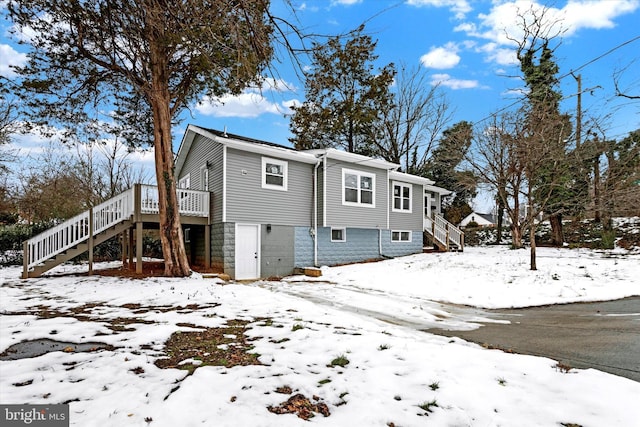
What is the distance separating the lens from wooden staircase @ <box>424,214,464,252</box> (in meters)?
18.8

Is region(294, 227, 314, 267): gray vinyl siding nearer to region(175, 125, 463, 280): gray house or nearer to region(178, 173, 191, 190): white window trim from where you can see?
region(175, 125, 463, 280): gray house

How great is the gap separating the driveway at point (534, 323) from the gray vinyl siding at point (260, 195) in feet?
13.0

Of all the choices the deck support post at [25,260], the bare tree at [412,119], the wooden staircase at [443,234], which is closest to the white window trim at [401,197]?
the wooden staircase at [443,234]

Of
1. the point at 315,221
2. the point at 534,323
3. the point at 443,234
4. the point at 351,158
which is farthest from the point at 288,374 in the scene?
the point at 443,234

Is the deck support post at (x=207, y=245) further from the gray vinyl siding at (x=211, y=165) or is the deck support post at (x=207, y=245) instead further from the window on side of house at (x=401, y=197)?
the window on side of house at (x=401, y=197)

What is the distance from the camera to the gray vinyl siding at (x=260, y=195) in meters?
12.3

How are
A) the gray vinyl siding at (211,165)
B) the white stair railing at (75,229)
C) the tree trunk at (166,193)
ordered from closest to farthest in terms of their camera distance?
the white stair railing at (75,229) → the tree trunk at (166,193) → the gray vinyl siding at (211,165)

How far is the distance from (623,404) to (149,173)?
83.8ft

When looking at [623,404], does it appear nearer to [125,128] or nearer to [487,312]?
[487,312]

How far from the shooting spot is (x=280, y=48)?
3416mm

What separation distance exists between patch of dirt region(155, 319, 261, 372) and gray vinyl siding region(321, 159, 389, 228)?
9.94m

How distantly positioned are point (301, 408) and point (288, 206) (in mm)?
11406

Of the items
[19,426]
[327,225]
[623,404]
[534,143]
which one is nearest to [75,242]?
[327,225]

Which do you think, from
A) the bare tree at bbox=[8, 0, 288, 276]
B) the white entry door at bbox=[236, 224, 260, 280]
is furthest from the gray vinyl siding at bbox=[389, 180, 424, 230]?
the bare tree at bbox=[8, 0, 288, 276]
